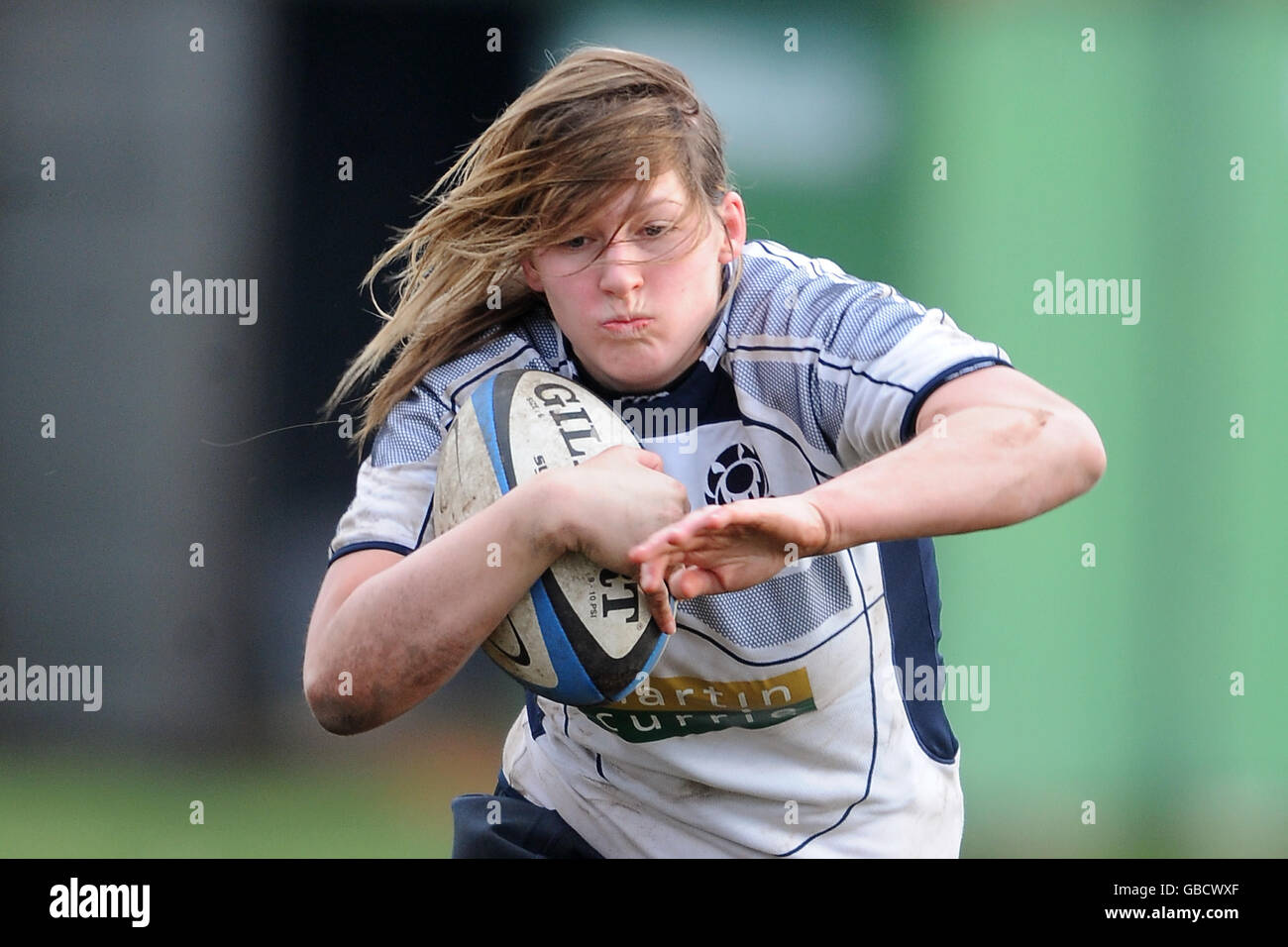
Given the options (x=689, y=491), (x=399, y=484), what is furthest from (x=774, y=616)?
(x=399, y=484)

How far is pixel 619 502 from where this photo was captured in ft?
5.55

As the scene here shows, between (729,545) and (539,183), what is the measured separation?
2.12 ft

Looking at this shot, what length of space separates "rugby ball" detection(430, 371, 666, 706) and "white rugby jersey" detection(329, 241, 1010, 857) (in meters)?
0.13

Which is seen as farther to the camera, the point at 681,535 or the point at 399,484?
the point at 399,484

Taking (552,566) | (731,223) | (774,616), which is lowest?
(774,616)

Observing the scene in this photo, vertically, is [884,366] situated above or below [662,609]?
above

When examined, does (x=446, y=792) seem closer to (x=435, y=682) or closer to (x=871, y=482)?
(x=435, y=682)

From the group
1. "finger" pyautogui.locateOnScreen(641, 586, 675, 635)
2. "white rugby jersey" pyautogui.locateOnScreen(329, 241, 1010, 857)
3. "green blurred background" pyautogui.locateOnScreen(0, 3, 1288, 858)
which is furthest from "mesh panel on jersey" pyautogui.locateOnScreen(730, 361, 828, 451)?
"green blurred background" pyautogui.locateOnScreen(0, 3, 1288, 858)

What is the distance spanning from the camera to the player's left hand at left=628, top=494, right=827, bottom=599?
5.09 feet

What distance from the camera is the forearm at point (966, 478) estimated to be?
5.25 ft

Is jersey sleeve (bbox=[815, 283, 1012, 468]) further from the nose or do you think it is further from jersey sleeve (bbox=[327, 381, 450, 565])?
jersey sleeve (bbox=[327, 381, 450, 565])

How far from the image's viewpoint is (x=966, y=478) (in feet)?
5.37

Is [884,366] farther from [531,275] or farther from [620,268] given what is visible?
[531,275]

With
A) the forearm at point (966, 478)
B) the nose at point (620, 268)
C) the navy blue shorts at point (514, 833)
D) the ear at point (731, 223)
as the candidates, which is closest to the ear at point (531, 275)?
the nose at point (620, 268)
